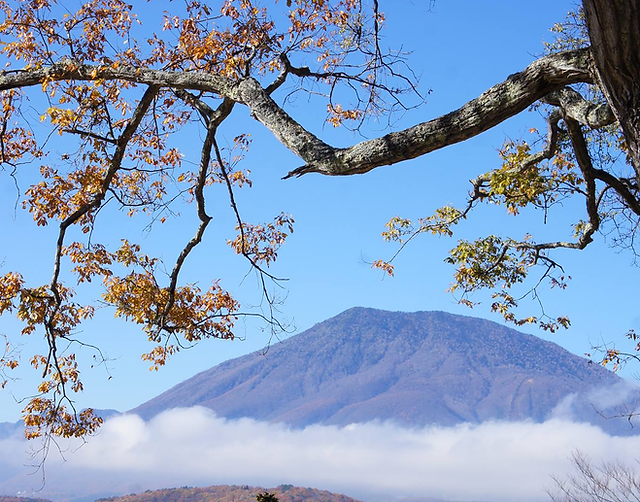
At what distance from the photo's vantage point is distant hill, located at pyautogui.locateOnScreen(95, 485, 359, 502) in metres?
94.4

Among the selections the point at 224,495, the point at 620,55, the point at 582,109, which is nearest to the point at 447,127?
the point at 620,55

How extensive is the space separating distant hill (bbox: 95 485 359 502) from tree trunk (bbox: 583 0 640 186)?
299ft

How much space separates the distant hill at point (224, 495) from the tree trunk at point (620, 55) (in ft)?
299

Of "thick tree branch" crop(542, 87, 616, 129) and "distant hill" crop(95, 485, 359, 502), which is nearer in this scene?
"thick tree branch" crop(542, 87, 616, 129)

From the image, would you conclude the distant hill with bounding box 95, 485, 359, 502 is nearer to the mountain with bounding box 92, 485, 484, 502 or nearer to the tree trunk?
the mountain with bounding box 92, 485, 484, 502

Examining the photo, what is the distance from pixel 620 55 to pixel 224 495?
112665 mm

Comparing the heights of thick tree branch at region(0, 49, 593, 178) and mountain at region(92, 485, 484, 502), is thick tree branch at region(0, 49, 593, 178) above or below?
above

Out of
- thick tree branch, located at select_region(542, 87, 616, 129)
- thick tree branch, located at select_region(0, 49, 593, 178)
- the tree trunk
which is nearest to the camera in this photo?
the tree trunk

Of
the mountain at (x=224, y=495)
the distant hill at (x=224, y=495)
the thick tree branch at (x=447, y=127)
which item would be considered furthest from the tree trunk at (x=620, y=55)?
the distant hill at (x=224, y=495)

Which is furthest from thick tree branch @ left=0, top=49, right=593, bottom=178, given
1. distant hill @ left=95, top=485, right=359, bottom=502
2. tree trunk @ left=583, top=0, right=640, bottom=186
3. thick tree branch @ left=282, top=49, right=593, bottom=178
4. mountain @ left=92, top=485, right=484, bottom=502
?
distant hill @ left=95, top=485, right=359, bottom=502

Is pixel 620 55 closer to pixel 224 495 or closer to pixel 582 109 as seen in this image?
pixel 582 109

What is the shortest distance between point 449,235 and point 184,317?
3.76 metres

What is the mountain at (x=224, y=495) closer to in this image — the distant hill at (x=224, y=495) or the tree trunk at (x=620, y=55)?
the distant hill at (x=224, y=495)

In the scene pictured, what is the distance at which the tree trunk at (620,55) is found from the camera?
3320 millimetres
